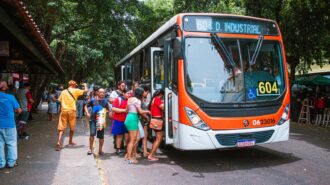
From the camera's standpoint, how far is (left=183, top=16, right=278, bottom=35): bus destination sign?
26.8 ft

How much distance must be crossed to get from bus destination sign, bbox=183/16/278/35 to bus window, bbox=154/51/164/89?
1535mm

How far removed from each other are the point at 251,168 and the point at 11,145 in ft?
16.2

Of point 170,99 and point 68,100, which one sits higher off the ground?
point 170,99

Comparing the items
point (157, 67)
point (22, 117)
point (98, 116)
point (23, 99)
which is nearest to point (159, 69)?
point (157, 67)

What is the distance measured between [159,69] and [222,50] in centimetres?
212

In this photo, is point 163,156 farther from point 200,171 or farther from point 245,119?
point 245,119

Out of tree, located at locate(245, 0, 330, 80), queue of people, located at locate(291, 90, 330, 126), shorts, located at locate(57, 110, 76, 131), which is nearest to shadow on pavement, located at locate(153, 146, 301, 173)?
shorts, located at locate(57, 110, 76, 131)

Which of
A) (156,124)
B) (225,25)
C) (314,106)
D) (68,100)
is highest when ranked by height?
(225,25)

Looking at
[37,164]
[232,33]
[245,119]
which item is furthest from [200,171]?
[37,164]

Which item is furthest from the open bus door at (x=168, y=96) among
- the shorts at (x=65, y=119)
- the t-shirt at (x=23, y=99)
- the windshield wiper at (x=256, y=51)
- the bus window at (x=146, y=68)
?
the t-shirt at (x=23, y=99)

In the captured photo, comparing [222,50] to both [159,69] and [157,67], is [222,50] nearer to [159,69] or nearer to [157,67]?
[159,69]

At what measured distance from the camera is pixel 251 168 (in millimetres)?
7914

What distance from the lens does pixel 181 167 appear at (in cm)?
827

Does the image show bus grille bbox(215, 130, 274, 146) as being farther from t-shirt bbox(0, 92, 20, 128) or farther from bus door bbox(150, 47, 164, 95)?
t-shirt bbox(0, 92, 20, 128)
